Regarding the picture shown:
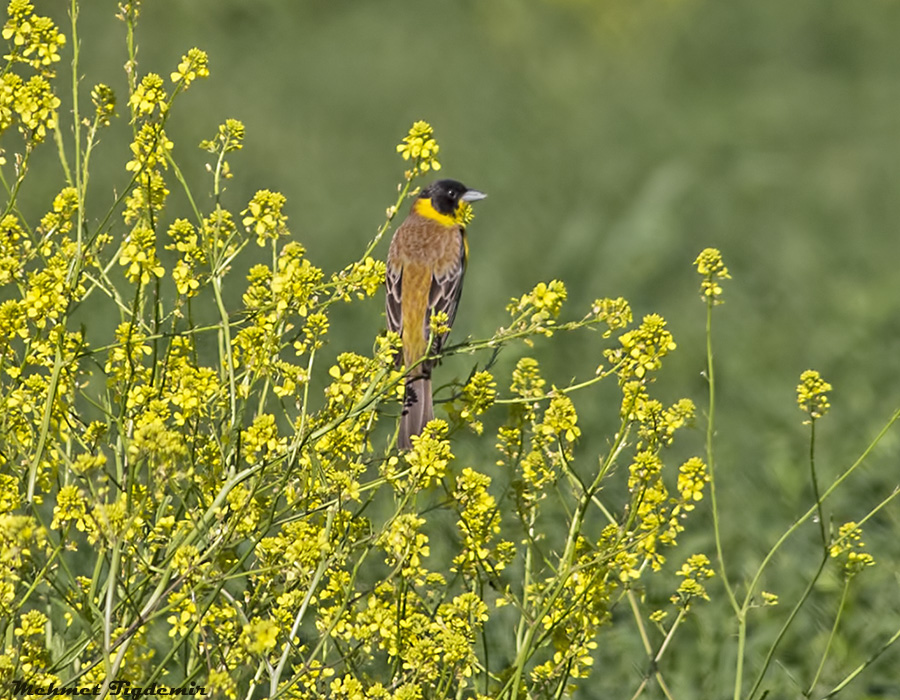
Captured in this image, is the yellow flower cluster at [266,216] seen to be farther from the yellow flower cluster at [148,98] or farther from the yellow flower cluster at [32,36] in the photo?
the yellow flower cluster at [32,36]

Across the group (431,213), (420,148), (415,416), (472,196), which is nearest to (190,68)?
(420,148)

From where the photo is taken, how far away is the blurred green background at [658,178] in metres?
5.88

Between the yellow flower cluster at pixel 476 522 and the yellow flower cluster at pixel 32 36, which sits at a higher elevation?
the yellow flower cluster at pixel 32 36

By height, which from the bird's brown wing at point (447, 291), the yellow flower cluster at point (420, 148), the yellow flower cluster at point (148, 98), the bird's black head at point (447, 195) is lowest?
the yellow flower cluster at point (148, 98)

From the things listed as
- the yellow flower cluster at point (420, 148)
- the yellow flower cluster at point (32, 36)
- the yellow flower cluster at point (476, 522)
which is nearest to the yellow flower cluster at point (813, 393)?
the yellow flower cluster at point (476, 522)

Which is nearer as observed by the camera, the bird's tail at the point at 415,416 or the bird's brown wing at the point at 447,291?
the bird's tail at the point at 415,416

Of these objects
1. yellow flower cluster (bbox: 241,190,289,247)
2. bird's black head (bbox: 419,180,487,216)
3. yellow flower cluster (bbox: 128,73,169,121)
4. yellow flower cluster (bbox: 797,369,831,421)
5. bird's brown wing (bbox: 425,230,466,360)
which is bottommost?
yellow flower cluster (bbox: 797,369,831,421)

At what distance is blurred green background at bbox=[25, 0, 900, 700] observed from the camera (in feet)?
19.3

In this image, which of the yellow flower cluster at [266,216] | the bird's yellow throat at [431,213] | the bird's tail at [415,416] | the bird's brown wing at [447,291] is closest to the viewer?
the yellow flower cluster at [266,216]

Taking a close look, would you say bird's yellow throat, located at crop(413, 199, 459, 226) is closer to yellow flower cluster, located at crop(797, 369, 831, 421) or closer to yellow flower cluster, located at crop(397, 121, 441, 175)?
yellow flower cluster, located at crop(397, 121, 441, 175)

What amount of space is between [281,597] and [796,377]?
5633mm

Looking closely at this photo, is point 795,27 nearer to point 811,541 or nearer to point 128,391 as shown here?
point 811,541

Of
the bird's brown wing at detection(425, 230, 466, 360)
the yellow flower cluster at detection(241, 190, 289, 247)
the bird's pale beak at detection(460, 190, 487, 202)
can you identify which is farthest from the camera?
the bird's pale beak at detection(460, 190, 487, 202)

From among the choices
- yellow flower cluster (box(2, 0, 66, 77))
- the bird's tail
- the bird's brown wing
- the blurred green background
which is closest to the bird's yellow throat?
the bird's brown wing
